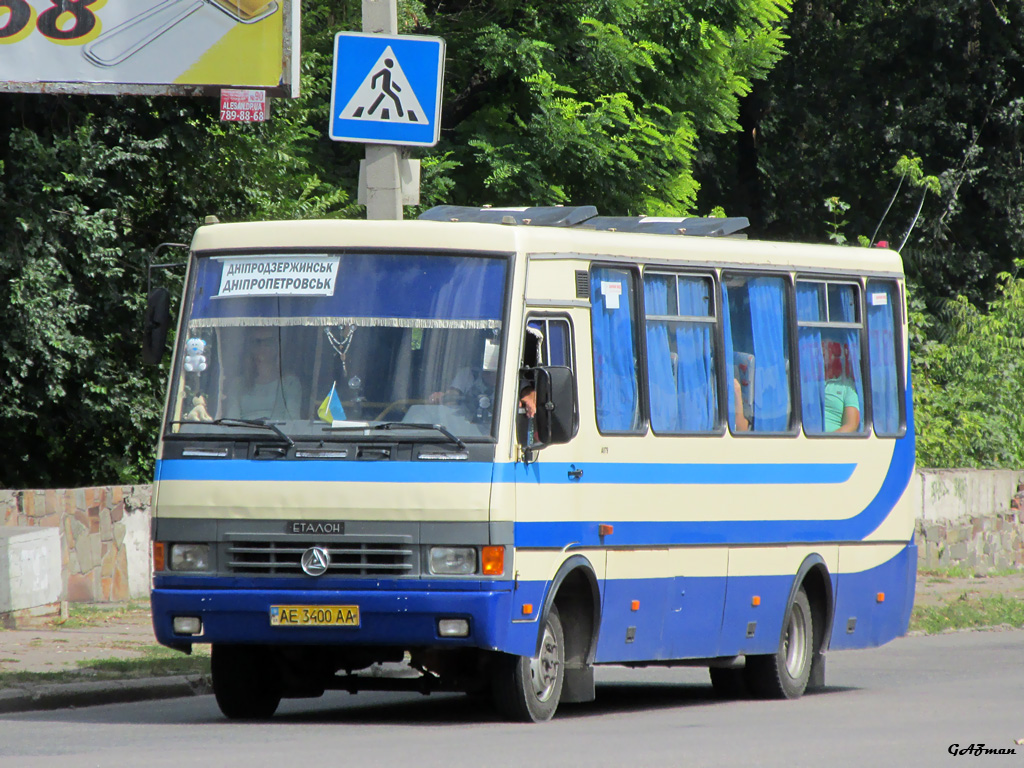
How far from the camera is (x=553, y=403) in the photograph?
10422mm

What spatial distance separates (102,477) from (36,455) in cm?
84

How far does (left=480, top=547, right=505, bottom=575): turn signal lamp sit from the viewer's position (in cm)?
1021

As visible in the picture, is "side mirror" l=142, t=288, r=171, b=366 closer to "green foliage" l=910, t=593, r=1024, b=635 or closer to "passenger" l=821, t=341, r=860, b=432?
"passenger" l=821, t=341, r=860, b=432

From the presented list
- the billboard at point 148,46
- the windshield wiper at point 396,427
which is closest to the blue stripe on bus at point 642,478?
the windshield wiper at point 396,427

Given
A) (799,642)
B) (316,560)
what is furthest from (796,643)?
(316,560)

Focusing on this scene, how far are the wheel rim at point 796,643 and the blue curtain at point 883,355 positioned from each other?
1.63 metres

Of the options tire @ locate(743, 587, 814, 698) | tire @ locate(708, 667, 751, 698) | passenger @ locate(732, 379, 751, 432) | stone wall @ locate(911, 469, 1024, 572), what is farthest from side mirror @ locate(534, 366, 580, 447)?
stone wall @ locate(911, 469, 1024, 572)

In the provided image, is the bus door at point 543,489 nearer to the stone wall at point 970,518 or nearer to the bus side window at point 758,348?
the bus side window at point 758,348

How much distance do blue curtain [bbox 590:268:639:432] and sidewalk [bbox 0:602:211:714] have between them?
12.3 feet

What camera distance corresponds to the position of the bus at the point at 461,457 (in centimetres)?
1024

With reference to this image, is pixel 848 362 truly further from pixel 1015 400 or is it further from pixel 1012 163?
pixel 1012 163

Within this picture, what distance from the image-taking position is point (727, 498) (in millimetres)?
12469

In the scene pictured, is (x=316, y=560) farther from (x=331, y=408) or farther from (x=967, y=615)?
(x=967, y=615)

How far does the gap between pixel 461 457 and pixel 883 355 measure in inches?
212
